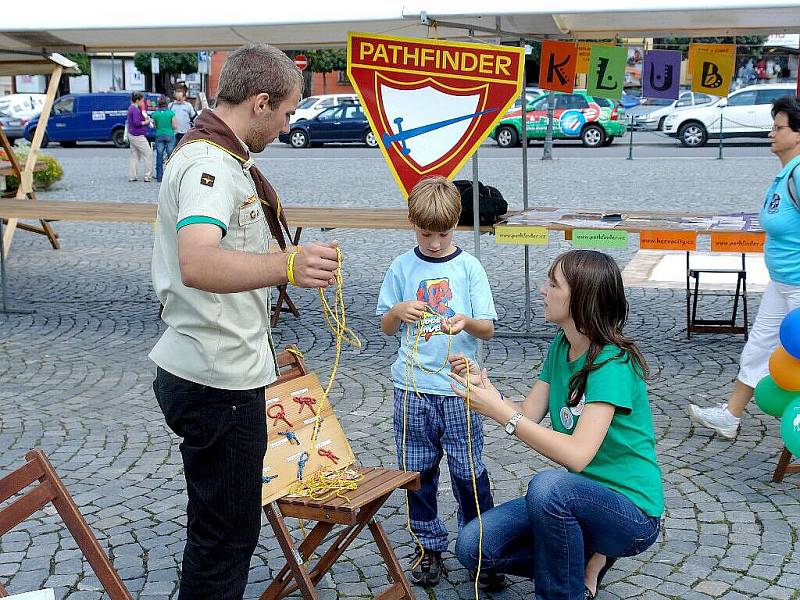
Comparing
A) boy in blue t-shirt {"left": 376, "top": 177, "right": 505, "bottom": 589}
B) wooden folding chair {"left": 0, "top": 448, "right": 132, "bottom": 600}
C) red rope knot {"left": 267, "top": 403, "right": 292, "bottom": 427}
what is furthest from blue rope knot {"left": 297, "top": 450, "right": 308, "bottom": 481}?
wooden folding chair {"left": 0, "top": 448, "right": 132, "bottom": 600}

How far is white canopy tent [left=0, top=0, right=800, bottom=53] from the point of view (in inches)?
211

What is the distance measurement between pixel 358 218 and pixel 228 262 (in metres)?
5.18

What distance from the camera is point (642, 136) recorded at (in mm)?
28922

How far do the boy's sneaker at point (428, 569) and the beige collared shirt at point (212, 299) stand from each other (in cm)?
131

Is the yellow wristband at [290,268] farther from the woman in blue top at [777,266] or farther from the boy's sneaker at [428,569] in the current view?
the woman in blue top at [777,266]

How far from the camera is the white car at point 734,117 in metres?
23.8

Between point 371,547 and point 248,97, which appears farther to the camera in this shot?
point 371,547

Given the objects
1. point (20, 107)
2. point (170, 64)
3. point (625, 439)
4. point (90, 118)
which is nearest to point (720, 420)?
point (625, 439)

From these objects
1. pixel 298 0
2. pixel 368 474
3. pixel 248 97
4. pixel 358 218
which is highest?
pixel 298 0

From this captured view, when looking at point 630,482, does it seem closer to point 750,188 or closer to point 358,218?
point 358,218

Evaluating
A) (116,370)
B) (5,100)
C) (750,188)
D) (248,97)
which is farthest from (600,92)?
(5,100)

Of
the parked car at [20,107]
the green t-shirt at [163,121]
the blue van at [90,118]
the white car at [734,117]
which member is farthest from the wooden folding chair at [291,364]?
the parked car at [20,107]

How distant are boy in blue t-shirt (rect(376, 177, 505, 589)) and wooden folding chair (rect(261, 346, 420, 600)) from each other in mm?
227

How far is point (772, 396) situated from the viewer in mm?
4637
